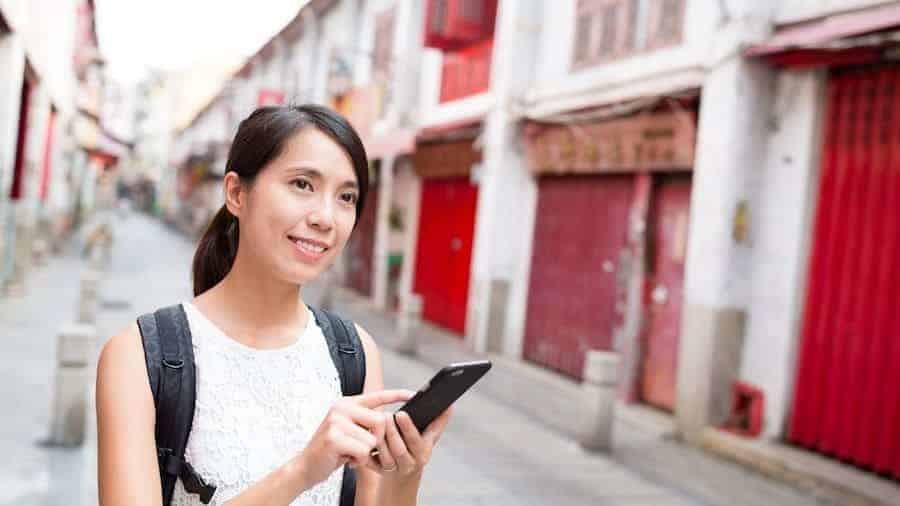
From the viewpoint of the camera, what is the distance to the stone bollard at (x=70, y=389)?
20.4 feet

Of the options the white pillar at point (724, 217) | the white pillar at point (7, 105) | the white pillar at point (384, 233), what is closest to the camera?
the white pillar at point (724, 217)

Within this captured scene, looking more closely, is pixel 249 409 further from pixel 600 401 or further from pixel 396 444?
Result: pixel 600 401

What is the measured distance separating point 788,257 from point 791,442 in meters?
1.58

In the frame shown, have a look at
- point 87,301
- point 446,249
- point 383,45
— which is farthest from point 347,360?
point 383,45

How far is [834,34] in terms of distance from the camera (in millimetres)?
6617

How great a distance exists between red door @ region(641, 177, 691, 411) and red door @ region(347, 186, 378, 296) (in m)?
10.8

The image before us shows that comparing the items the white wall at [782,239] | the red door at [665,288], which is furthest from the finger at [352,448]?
the red door at [665,288]

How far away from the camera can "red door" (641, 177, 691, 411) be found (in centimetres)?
941

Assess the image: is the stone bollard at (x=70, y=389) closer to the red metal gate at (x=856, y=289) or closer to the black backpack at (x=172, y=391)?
the black backpack at (x=172, y=391)

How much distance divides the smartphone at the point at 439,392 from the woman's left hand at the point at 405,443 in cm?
2

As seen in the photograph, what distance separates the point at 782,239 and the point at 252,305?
22.3 ft

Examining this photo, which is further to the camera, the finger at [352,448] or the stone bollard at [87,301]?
the stone bollard at [87,301]

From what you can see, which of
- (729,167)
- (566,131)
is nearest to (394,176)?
(566,131)

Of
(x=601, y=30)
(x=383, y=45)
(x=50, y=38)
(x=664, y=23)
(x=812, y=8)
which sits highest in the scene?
(x=383, y=45)
